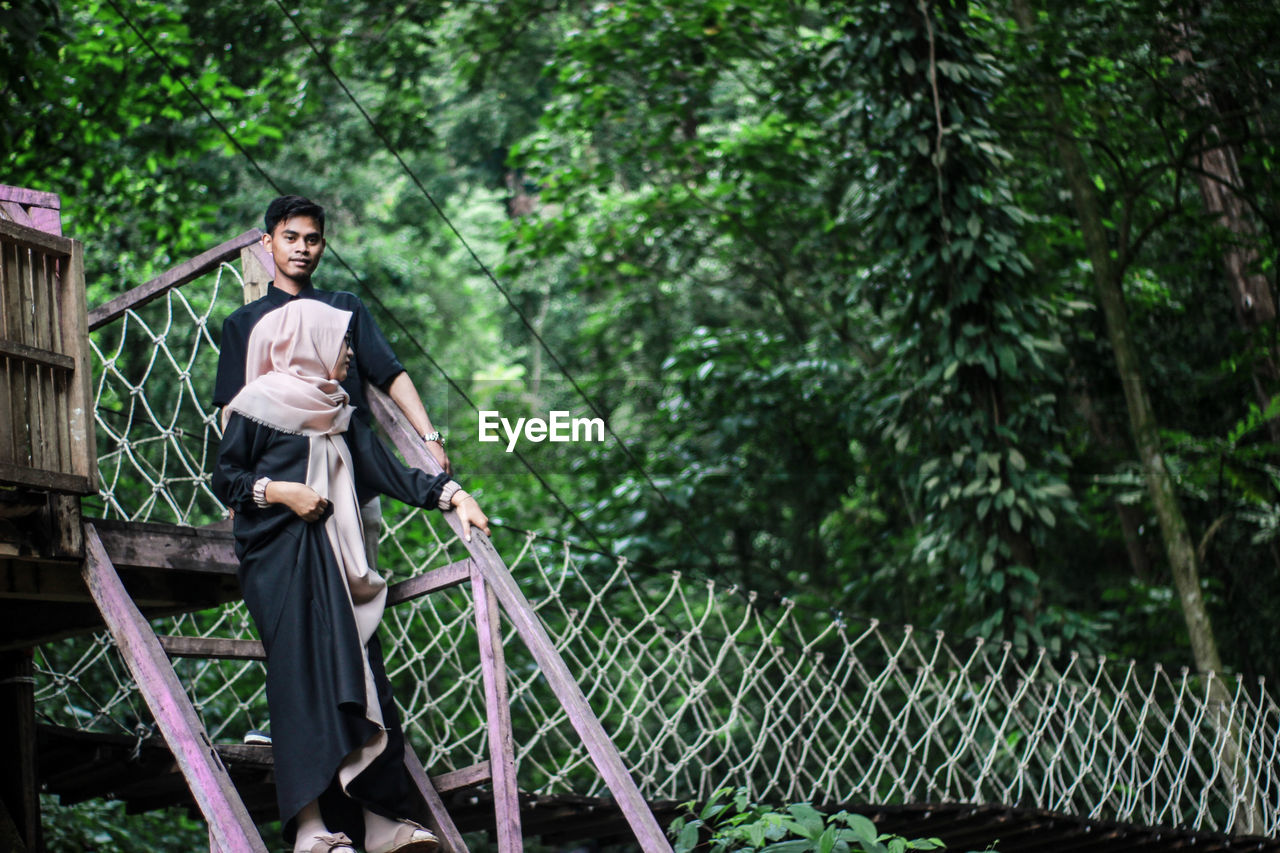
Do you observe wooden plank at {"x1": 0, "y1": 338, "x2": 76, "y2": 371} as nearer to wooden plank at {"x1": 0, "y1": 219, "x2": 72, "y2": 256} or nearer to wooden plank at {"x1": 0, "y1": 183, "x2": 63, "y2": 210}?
wooden plank at {"x1": 0, "y1": 219, "x2": 72, "y2": 256}

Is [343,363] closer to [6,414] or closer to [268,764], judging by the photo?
[6,414]

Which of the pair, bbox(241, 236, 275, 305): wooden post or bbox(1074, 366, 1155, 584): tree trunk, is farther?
bbox(1074, 366, 1155, 584): tree trunk

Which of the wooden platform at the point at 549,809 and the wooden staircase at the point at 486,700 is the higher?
the wooden staircase at the point at 486,700

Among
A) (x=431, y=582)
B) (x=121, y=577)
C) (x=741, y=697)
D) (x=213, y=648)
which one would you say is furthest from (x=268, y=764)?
(x=741, y=697)

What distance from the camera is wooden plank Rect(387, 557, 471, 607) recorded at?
2.07m

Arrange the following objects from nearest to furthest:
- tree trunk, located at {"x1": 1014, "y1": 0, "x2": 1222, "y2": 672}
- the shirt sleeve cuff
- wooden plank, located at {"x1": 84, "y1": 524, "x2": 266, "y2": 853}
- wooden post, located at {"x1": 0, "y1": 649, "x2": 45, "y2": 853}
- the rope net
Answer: wooden plank, located at {"x1": 84, "y1": 524, "x2": 266, "y2": 853} → the shirt sleeve cuff → wooden post, located at {"x1": 0, "y1": 649, "x2": 45, "y2": 853} → the rope net → tree trunk, located at {"x1": 1014, "y1": 0, "x2": 1222, "y2": 672}

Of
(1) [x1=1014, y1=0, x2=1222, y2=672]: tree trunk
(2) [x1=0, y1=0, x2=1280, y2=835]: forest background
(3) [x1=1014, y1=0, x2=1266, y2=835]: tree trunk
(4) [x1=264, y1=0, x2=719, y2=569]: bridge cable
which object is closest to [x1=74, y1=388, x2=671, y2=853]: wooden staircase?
(2) [x1=0, y1=0, x2=1280, y2=835]: forest background

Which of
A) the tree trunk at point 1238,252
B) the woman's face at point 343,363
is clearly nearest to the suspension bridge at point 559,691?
the woman's face at point 343,363

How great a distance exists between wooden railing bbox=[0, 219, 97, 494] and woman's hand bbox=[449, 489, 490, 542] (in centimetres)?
56

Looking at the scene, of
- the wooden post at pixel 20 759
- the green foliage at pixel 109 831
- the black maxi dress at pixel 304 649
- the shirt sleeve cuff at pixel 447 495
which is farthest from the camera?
the green foliage at pixel 109 831

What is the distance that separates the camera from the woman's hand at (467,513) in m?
2.04

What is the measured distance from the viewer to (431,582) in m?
2.12

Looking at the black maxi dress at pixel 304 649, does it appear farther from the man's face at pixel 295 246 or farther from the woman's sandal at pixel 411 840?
the man's face at pixel 295 246

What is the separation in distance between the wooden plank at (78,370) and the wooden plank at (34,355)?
2 cm
